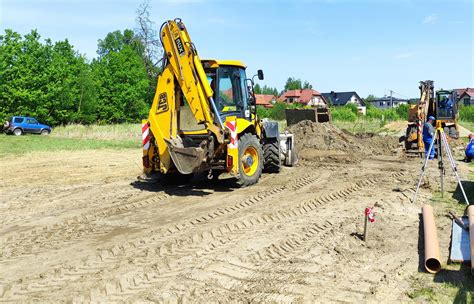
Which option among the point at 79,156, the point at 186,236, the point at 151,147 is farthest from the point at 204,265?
the point at 79,156

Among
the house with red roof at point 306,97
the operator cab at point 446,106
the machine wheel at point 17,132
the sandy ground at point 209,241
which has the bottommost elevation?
the sandy ground at point 209,241

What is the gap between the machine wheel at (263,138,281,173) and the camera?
12.0m

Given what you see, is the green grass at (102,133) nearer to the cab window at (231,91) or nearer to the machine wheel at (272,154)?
the machine wheel at (272,154)

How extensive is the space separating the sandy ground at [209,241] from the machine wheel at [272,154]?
113 cm

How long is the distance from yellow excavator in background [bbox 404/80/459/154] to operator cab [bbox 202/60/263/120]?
7.25 metres

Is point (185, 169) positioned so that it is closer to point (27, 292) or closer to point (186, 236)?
point (186, 236)

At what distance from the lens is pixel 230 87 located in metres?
10.5

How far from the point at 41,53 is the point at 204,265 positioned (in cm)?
3802

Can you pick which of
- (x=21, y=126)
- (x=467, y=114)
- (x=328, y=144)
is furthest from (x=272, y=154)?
(x=467, y=114)

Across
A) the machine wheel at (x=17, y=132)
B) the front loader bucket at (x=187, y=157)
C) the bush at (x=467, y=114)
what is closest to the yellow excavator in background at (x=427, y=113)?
the front loader bucket at (x=187, y=157)

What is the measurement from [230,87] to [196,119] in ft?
4.42

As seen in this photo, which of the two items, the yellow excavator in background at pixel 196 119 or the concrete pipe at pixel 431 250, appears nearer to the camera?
the concrete pipe at pixel 431 250

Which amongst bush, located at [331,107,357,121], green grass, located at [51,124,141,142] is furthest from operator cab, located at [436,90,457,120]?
bush, located at [331,107,357,121]

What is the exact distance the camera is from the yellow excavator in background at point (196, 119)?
30.7ft
